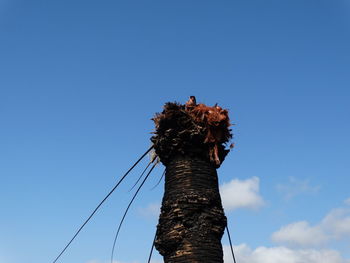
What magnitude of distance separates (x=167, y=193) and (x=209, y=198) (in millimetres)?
619

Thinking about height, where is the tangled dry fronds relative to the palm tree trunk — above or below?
above

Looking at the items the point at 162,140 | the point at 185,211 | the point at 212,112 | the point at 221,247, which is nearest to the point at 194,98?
the point at 212,112

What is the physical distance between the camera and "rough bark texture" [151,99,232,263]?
5.48 meters

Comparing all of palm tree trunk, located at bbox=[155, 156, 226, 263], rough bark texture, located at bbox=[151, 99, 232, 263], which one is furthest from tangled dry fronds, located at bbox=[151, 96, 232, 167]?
palm tree trunk, located at bbox=[155, 156, 226, 263]

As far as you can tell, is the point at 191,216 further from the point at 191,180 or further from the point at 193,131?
the point at 193,131

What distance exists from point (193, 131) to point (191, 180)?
70 centimetres

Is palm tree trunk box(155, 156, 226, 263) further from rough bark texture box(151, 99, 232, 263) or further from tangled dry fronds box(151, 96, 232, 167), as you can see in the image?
tangled dry fronds box(151, 96, 232, 167)

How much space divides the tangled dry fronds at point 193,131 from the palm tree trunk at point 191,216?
0.53 feet

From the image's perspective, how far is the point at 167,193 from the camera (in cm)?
600

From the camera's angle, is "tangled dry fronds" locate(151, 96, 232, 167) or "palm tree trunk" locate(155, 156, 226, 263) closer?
"palm tree trunk" locate(155, 156, 226, 263)

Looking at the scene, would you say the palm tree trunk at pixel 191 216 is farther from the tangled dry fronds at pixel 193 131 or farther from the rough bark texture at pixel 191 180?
the tangled dry fronds at pixel 193 131

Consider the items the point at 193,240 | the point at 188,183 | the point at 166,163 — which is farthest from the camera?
the point at 166,163

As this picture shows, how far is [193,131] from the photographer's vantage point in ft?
19.8

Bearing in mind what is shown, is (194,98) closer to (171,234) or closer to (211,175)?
(211,175)
